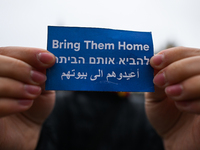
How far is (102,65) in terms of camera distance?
739 millimetres

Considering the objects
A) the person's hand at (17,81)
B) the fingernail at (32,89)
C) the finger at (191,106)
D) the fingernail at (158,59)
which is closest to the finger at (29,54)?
the person's hand at (17,81)

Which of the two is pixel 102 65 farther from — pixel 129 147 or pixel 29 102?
pixel 129 147

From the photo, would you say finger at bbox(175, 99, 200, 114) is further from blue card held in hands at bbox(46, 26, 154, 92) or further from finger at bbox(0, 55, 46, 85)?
finger at bbox(0, 55, 46, 85)

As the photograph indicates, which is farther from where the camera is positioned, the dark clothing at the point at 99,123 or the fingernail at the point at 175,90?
the dark clothing at the point at 99,123

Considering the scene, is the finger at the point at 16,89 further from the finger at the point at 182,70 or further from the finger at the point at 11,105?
the finger at the point at 182,70

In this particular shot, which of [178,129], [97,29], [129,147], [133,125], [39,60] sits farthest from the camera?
[133,125]

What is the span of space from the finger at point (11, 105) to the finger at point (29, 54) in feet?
0.68

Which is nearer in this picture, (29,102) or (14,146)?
(29,102)

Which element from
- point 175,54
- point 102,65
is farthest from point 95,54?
point 175,54

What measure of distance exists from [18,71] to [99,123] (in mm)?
1548

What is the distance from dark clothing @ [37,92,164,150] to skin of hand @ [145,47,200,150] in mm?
602

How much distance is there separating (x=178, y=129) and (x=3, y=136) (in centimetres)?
123

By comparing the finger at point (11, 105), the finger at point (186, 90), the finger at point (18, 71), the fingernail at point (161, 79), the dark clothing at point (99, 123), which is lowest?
the dark clothing at point (99, 123)

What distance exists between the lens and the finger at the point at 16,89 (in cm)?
57
